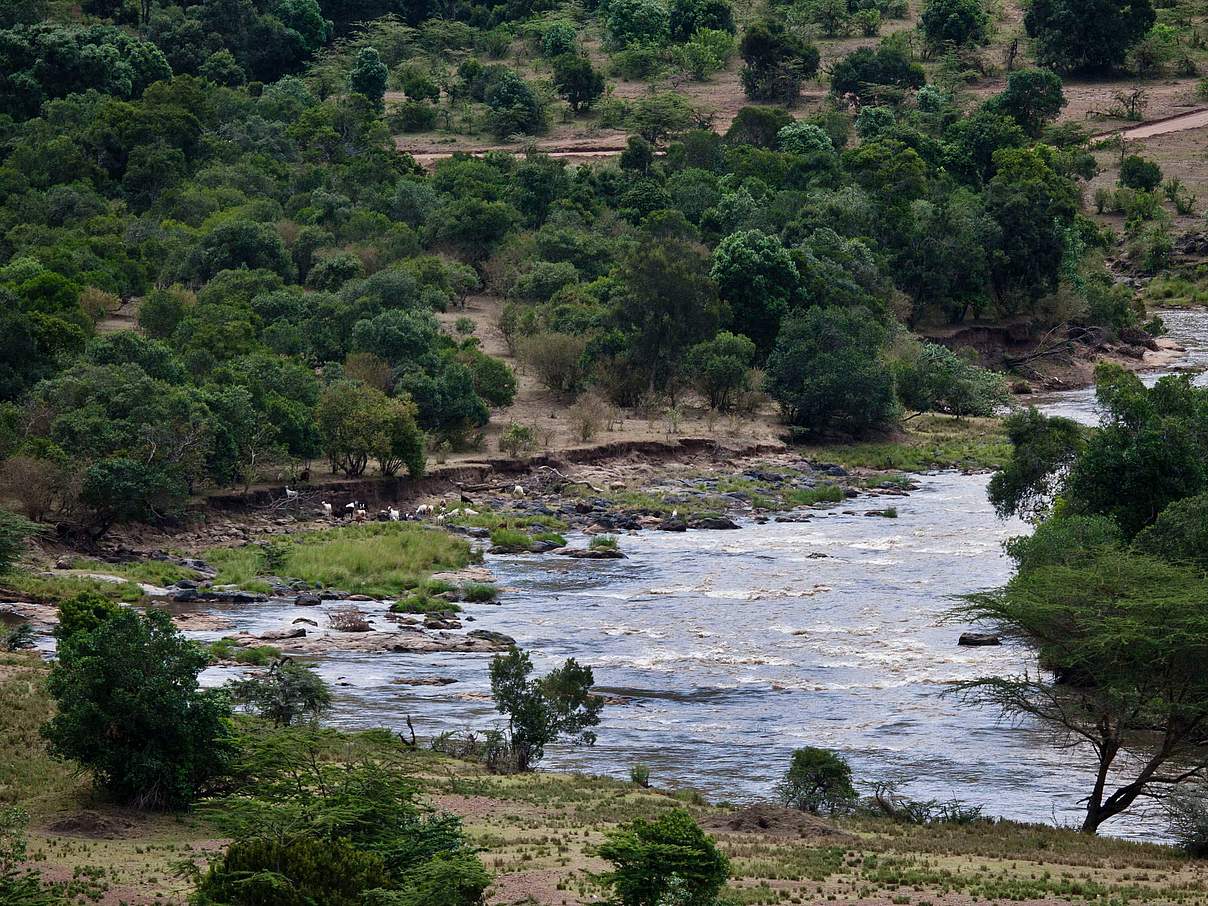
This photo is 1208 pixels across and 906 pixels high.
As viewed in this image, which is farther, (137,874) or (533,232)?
(533,232)

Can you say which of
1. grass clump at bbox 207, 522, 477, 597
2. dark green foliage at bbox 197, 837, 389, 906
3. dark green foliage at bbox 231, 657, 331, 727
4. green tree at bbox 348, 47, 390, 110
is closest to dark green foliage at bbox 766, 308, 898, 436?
grass clump at bbox 207, 522, 477, 597

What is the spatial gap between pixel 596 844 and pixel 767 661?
18621mm

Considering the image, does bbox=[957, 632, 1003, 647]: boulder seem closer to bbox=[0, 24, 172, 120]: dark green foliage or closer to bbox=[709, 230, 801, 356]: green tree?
bbox=[709, 230, 801, 356]: green tree

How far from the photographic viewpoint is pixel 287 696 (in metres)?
36.5

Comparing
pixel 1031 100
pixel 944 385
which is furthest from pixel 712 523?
pixel 1031 100

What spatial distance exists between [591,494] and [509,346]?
62.0 feet

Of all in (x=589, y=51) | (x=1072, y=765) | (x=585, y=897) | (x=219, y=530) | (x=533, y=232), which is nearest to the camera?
(x=585, y=897)

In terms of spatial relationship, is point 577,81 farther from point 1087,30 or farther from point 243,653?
point 243,653

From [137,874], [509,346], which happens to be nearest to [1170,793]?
[137,874]

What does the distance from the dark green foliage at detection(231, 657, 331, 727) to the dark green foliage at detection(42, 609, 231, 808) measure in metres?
5.50

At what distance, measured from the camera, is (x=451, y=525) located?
194 feet

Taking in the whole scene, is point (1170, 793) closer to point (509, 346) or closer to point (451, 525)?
point (451, 525)

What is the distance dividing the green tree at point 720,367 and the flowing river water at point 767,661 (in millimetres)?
13109

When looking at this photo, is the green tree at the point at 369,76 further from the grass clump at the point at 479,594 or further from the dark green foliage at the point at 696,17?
the grass clump at the point at 479,594
